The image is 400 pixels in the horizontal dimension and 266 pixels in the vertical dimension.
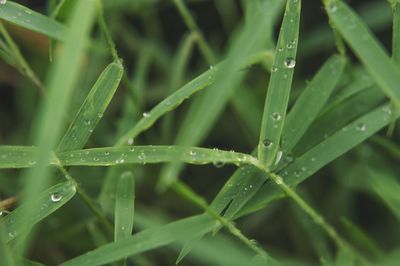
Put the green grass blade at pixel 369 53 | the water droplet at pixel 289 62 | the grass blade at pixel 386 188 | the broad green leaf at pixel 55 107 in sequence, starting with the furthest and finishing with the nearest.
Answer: the grass blade at pixel 386 188 < the water droplet at pixel 289 62 < the green grass blade at pixel 369 53 < the broad green leaf at pixel 55 107

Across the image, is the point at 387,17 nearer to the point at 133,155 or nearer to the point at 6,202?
the point at 133,155

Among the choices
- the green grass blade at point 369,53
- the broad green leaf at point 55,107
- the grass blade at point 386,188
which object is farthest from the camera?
the grass blade at point 386,188

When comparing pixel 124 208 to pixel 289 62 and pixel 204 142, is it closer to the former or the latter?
pixel 289 62

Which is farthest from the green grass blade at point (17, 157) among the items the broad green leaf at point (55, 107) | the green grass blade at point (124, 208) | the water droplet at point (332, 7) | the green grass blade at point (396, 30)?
the green grass blade at point (396, 30)

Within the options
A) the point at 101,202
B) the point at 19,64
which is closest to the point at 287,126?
the point at 101,202

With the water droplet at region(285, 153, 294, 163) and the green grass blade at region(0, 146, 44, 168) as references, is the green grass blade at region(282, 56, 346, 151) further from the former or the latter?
the green grass blade at region(0, 146, 44, 168)

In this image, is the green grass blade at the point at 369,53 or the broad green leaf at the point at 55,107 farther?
the green grass blade at the point at 369,53

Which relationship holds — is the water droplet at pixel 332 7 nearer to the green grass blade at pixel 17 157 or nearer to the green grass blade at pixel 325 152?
the green grass blade at pixel 325 152

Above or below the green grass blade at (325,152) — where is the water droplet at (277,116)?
above
